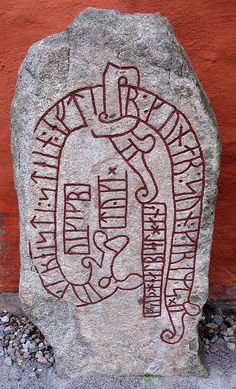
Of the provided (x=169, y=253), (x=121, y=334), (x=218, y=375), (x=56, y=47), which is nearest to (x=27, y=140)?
(x=56, y=47)

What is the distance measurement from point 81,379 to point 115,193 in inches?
28.7

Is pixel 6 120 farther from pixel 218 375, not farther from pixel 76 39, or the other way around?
pixel 218 375

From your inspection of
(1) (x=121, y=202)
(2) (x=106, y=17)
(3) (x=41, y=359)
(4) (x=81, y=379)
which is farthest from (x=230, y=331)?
(2) (x=106, y=17)

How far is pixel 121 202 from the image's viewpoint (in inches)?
70.9

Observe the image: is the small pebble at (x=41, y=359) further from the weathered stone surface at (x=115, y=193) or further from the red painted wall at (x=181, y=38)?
the red painted wall at (x=181, y=38)

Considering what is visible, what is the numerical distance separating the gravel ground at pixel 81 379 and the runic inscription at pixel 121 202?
21 centimetres

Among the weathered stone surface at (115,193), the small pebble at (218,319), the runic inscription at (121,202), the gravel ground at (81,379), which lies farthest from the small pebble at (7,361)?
the small pebble at (218,319)

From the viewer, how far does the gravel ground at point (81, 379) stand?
2072mm

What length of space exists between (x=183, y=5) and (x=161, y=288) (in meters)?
0.91

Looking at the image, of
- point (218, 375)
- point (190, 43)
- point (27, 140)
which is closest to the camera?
point (27, 140)

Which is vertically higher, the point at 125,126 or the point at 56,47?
the point at 56,47

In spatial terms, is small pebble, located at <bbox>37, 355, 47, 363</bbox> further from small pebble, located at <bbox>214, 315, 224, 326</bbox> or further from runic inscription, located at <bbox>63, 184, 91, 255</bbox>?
small pebble, located at <bbox>214, 315, 224, 326</bbox>

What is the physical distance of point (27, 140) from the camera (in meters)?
1.72

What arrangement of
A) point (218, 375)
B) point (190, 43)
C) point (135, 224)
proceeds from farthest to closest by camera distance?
point (218, 375) < point (190, 43) < point (135, 224)
